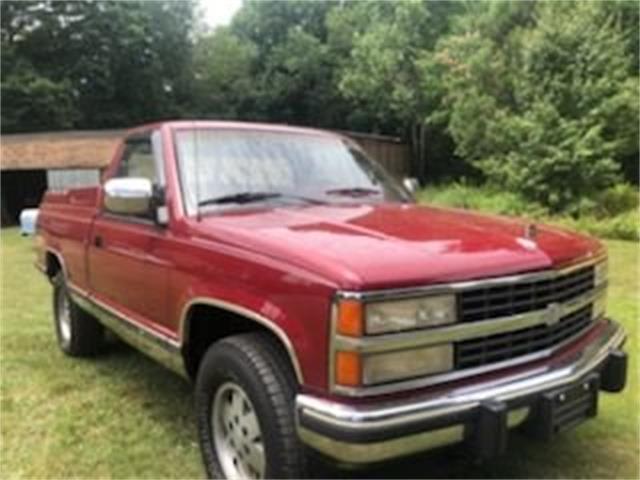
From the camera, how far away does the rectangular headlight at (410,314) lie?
294 cm

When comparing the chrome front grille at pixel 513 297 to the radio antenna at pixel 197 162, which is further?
Result: the radio antenna at pixel 197 162

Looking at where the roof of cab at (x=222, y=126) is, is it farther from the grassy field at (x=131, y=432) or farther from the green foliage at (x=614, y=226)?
the green foliage at (x=614, y=226)

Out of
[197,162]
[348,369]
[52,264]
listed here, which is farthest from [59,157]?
[348,369]

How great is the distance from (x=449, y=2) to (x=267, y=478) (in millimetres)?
30913

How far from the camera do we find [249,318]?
11.4ft

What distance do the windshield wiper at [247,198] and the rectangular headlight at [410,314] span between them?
1473 millimetres

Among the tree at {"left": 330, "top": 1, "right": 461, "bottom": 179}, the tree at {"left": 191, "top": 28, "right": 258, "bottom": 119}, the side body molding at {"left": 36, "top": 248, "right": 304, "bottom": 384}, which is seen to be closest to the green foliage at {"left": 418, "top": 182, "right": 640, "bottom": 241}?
the side body molding at {"left": 36, "top": 248, "right": 304, "bottom": 384}

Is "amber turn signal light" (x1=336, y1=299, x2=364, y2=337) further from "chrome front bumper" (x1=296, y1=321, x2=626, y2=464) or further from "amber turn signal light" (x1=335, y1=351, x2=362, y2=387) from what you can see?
"chrome front bumper" (x1=296, y1=321, x2=626, y2=464)

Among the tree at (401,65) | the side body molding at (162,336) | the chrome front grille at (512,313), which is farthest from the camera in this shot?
the tree at (401,65)

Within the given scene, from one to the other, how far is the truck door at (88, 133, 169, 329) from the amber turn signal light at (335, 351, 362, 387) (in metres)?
1.49

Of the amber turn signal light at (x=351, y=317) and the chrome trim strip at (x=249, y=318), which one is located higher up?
the amber turn signal light at (x=351, y=317)

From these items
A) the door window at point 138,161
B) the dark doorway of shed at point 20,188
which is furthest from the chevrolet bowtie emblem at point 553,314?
the dark doorway of shed at point 20,188

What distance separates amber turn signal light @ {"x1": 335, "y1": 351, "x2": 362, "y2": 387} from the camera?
9.63 ft

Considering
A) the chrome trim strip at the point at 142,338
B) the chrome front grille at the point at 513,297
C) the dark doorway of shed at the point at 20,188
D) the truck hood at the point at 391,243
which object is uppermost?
the truck hood at the point at 391,243
